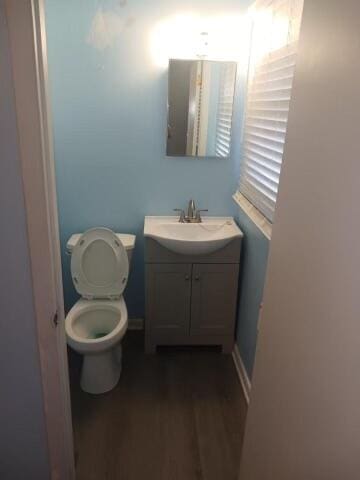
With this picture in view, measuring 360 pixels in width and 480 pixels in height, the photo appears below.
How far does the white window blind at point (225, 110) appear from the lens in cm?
226

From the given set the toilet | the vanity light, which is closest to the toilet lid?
the toilet

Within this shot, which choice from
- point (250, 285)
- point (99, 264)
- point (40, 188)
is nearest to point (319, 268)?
point (40, 188)

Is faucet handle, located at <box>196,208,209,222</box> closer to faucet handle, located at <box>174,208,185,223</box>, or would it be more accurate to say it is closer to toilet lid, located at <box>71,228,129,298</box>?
faucet handle, located at <box>174,208,185,223</box>

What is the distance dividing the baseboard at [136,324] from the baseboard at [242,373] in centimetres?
72

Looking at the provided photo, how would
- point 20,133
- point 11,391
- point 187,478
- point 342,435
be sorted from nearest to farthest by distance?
point 342,435 → point 20,133 → point 11,391 → point 187,478

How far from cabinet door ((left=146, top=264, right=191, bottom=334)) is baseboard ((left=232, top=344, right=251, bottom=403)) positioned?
1.15ft

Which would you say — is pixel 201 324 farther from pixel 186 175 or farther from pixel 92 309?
pixel 186 175

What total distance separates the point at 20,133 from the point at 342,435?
0.97 m

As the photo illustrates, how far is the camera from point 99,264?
225 cm

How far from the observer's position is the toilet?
209cm

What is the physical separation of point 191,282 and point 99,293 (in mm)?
576

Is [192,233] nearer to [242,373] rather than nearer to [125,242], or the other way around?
[125,242]

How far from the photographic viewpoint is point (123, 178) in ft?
7.88

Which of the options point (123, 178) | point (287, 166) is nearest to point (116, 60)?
point (123, 178)
